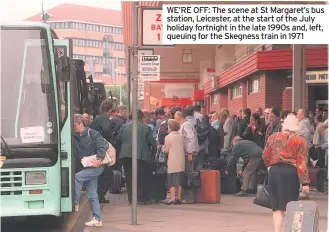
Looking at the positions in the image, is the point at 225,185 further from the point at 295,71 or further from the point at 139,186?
the point at 295,71

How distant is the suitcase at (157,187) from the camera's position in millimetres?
12312

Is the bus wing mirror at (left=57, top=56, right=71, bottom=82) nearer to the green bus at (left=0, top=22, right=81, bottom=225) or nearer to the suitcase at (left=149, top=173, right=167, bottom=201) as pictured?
the green bus at (left=0, top=22, right=81, bottom=225)

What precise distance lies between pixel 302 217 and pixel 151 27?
4109 millimetres

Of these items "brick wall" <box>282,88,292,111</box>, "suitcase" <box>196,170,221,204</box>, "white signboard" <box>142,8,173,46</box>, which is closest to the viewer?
"white signboard" <box>142,8,173,46</box>

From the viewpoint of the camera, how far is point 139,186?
12078 millimetres

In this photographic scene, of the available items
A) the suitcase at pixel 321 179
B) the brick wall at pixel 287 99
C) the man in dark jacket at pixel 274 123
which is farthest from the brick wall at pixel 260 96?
the man in dark jacket at pixel 274 123

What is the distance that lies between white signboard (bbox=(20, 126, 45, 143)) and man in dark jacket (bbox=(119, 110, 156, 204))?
339 cm

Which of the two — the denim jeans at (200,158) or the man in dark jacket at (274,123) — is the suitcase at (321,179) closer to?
the man in dark jacket at (274,123)

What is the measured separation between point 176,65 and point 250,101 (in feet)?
61.9

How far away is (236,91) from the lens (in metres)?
31.4

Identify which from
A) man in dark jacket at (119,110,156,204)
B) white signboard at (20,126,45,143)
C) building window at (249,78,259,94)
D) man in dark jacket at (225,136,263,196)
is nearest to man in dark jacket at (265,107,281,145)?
man in dark jacket at (225,136,263,196)

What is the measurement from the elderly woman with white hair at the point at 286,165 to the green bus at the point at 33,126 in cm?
278

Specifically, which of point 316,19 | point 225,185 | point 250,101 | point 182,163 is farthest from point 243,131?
point 250,101

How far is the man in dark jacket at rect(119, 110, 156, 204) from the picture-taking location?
1167 centimetres
